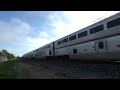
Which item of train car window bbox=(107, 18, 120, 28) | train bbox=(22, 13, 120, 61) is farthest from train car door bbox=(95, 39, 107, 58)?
train car window bbox=(107, 18, 120, 28)

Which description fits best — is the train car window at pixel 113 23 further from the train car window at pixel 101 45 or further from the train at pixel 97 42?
the train car window at pixel 101 45

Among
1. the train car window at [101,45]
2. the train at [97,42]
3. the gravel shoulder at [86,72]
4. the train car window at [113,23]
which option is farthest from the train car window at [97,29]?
the gravel shoulder at [86,72]

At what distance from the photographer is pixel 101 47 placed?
56.2ft

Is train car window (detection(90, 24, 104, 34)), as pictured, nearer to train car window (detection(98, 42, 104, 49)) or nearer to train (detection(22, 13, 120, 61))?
train (detection(22, 13, 120, 61))

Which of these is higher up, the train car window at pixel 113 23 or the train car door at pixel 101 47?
the train car window at pixel 113 23

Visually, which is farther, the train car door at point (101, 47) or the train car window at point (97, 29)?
the train car window at point (97, 29)

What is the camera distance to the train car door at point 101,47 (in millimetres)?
16547

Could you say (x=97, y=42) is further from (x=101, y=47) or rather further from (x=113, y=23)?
(x=113, y=23)
